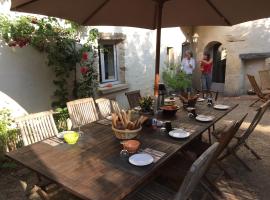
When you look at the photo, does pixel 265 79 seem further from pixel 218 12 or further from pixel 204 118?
pixel 204 118

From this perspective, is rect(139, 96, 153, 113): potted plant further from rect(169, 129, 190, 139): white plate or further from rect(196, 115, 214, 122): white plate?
rect(169, 129, 190, 139): white plate

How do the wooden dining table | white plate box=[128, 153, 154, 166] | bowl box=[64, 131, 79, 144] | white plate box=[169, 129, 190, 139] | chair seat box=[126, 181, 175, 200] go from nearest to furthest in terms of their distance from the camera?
the wooden dining table
white plate box=[128, 153, 154, 166]
chair seat box=[126, 181, 175, 200]
bowl box=[64, 131, 79, 144]
white plate box=[169, 129, 190, 139]

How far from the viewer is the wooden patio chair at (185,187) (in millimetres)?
1771

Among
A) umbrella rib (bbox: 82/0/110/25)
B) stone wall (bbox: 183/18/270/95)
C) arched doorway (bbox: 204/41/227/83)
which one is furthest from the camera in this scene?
arched doorway (bbox: 204/41/227/83)

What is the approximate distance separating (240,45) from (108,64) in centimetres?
539

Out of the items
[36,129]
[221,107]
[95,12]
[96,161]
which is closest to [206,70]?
[221,107]

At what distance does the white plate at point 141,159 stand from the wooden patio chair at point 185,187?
1.11 feet

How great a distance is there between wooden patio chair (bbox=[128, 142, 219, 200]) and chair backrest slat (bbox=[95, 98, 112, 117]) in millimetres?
1755

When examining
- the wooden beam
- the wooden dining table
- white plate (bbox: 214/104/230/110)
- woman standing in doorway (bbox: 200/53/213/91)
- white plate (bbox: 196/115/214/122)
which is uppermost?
the wooden beam

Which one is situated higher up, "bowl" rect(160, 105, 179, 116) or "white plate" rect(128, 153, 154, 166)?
"bowl" rect(160, 105, 179, 116)

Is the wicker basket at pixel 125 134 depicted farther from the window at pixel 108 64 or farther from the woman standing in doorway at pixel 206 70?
the woman standing in doorway at pixel 206 70

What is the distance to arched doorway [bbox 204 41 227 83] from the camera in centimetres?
1038

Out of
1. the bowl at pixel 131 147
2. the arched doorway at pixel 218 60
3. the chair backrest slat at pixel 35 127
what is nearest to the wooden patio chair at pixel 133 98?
Result: the chair backrest slat at pixel 35 127

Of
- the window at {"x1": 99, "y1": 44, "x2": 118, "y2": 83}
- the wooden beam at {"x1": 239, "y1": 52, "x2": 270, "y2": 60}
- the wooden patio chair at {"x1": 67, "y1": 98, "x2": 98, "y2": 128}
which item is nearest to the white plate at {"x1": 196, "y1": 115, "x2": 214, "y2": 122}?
the wooden patio chair at {"x1": 67, "y1": 98, "x2": 98, "y2": 128}
